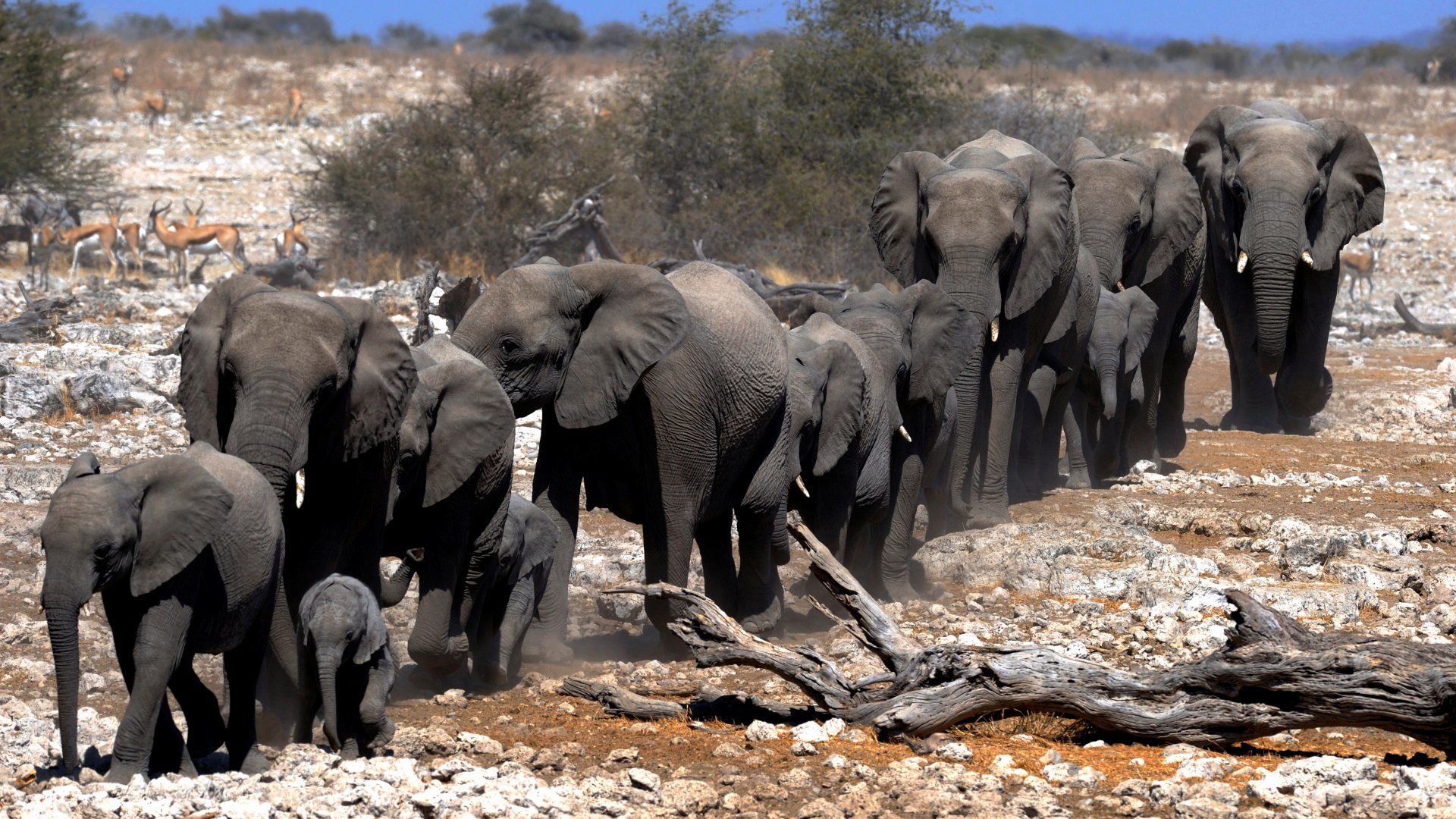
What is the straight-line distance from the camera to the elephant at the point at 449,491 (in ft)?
22.7

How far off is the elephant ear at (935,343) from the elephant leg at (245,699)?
454 centimetres

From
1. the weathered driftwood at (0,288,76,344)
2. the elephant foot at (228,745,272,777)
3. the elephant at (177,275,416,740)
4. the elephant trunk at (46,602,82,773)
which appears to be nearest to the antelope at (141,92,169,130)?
the weathered driftwood at (0,288,76,344)

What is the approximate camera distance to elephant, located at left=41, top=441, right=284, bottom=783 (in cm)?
506

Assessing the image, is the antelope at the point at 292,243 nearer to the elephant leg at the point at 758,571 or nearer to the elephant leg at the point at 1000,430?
the elephant leg at the point at 1000,430

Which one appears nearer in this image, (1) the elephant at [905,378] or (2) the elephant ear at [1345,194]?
(1) the elephant at [905,378]

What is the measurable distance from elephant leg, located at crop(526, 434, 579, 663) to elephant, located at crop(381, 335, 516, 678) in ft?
2.03

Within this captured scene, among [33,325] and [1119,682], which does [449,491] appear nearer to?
[1119,682]

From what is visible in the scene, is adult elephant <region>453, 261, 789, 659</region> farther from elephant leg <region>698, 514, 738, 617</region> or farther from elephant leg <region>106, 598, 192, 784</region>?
elephant leg <region>106, 598, 192, 784</region>

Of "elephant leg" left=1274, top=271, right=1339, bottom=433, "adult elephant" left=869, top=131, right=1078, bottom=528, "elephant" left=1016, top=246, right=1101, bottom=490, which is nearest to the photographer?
"adult elephant" left=869, top=131, right=1078, bottom=528

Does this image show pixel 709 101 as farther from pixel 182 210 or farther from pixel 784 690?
pixel 784 690

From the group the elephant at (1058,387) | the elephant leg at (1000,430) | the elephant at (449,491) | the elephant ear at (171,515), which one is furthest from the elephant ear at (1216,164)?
the elephant ear at (171,515)

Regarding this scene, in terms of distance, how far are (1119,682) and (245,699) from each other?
2.84m

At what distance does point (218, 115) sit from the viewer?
1355 inches

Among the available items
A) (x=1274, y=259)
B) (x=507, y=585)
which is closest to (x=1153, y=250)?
(x=1274, y=259)
